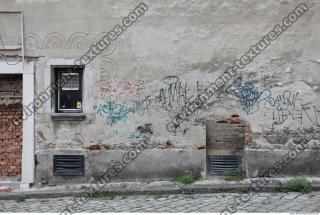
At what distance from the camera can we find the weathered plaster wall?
877cm

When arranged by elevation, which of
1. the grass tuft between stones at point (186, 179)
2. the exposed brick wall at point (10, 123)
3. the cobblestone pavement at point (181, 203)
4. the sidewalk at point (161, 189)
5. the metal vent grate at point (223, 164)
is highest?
the exposed brick wall at point (10, 123)

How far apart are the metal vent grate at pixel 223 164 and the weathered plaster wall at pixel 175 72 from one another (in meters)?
0.22

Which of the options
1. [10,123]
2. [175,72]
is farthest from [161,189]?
[10,123]

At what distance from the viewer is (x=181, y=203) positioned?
25.2ft

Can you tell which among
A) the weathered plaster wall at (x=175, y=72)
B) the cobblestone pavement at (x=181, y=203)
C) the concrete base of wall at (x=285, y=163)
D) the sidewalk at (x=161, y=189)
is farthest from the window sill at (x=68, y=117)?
the concrete base of wall at (x=285, y=163)

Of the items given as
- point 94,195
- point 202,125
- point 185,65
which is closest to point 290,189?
point 202,125

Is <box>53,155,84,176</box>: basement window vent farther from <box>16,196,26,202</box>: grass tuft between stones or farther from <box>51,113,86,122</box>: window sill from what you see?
<box>16,196,26,202</box>: grass tuft between stones

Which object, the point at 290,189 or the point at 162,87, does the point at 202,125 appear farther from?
the point at 290,189

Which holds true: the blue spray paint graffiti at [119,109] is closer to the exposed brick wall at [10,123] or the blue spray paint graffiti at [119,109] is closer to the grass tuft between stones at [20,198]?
the exposed brick wall at [10,123]

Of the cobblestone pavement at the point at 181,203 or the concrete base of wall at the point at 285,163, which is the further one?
the concrete base of wall at the point at 285,163

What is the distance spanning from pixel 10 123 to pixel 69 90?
136 cm

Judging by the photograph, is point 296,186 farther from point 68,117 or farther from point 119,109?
point 68,117

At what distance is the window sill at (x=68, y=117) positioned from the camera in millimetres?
8859

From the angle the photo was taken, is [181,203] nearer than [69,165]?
Yes
